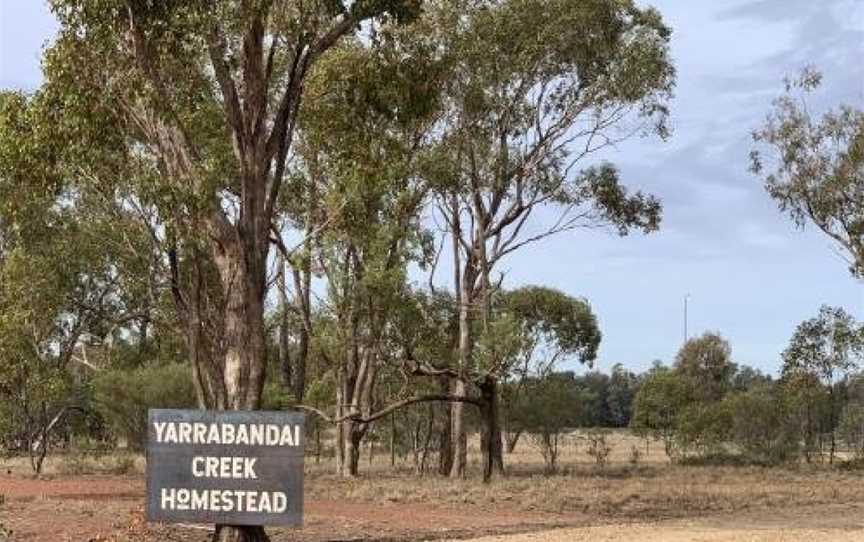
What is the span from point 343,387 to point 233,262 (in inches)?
767

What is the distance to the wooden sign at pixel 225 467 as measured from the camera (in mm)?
11969

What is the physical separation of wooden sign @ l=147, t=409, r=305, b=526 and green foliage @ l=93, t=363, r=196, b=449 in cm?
2579

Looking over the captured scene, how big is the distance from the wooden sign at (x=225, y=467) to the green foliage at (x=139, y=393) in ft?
Result: 84.6

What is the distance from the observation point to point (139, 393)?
38.9 meters

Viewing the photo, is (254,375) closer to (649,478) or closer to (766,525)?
(766,525)

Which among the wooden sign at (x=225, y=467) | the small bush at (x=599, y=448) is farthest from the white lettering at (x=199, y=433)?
the small bush at (x=599, y=448)

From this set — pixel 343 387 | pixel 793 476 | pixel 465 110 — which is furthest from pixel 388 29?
pixel 793 476

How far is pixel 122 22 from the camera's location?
13695 mm

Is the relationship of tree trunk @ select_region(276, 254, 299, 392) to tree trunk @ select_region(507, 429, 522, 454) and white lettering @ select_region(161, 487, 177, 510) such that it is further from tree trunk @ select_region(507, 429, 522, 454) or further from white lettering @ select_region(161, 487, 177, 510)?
white lettering @ select_region(161, 487, 177, 510)

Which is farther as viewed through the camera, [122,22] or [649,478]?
[649,478]

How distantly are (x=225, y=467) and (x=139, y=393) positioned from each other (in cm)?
2801

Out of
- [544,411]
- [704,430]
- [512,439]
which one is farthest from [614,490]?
[512,439]

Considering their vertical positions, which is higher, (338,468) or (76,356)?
(76,356)

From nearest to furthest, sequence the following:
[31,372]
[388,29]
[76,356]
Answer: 1. [388,29]
2. [31,372]
3. [76,356]
